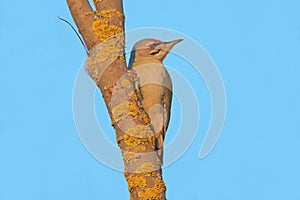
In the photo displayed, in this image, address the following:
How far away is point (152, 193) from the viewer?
2.52 meters

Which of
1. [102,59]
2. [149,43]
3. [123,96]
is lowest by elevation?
[123,96]

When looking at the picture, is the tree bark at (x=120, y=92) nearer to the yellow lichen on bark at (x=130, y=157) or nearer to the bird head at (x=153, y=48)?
the yellow lichen on bark at (x=130, y=157)

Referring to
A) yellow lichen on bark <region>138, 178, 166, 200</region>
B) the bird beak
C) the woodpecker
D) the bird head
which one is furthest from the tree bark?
the bird beak

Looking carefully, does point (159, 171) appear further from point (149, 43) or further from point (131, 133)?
point (149, 43)

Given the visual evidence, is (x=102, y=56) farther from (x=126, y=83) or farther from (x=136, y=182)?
(x=136, y=182)

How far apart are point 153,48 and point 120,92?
2.97m

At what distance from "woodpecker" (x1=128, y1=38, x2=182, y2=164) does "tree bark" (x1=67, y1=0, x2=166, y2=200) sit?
1.41 meters

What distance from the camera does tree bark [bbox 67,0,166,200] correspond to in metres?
2.61

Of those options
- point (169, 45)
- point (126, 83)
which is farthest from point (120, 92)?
point (169, 45)

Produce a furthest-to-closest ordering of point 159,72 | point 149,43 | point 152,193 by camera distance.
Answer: point 149,43
point 159,72
point 152,193

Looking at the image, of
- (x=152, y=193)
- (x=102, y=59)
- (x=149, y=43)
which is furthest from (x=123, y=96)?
(x=149, y=43)

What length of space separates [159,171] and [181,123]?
5.50 ft

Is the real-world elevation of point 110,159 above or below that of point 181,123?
below

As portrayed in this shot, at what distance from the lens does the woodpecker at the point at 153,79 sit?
4.68 m
